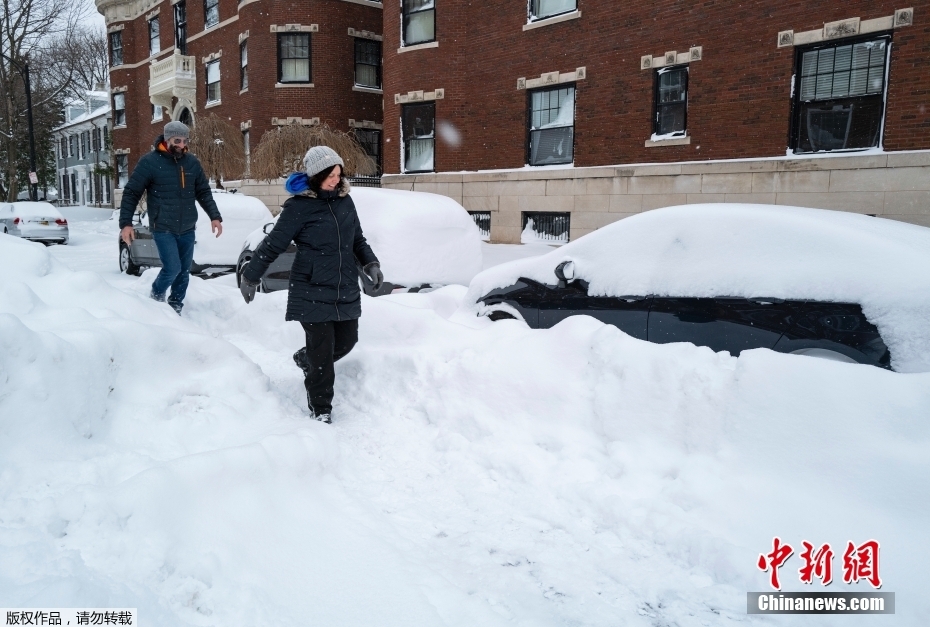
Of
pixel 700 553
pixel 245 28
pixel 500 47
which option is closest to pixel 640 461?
pixel 700 553

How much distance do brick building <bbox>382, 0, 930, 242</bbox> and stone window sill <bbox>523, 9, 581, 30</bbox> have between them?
1.5 inches

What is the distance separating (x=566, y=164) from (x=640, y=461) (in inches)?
490

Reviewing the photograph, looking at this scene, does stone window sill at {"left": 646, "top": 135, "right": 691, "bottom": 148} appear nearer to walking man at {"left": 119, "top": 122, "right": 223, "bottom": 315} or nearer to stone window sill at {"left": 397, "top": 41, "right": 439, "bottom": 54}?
stone window sill at {"left": 397, "top": 41, "right": 439, "bottom": 54}

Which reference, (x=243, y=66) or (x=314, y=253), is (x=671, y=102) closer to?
(x=314, y=253)

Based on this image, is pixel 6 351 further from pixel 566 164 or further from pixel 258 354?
pixel 566 164

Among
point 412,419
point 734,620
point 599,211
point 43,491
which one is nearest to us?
point 734,620

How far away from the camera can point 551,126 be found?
15.3m

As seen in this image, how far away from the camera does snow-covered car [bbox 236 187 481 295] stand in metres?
7.25

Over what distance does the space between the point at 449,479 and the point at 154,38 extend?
32.7 m

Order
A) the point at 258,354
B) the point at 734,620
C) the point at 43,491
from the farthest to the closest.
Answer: the point at 258,354, the point at 43,491, the point at 734,620

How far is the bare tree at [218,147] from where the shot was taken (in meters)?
21.1

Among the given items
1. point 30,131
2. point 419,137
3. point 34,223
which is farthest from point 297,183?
point 30,131

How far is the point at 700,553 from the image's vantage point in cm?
292

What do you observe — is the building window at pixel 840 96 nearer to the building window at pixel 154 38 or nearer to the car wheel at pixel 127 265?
the car wheel at pixel 127 265
